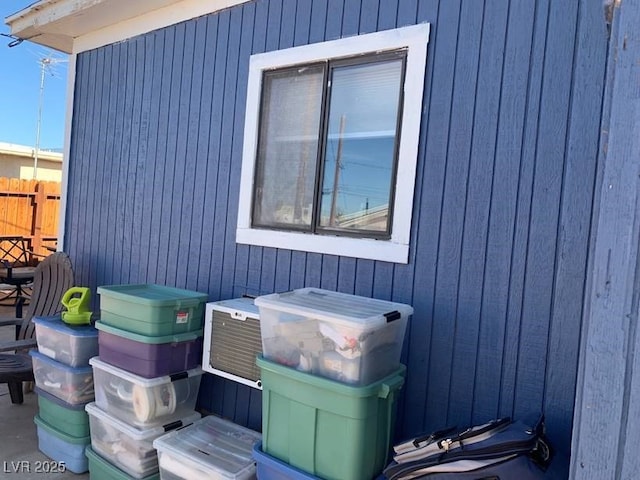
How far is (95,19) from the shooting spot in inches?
146

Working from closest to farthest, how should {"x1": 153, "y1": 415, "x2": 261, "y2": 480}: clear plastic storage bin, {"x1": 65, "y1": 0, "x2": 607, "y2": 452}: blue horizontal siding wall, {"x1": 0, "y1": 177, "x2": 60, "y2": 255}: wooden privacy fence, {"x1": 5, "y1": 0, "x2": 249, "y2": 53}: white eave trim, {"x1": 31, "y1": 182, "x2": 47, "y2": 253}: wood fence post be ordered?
{"x1": 65, "y1": 0, "x2": 607, "y2": 452}: blue horizontal siding wall
{"x1": 153, "y1": 415, "x2": 261, "y2": 480}: clear plastic storage bin
{"x1": 5, "y1": 0, "x2": 249, "y2": 53}: white eave trim
{"x1": 0, "y1": 177, "x2": 60, "y2": 255}: wooden privacy fence
{"x1": 31, "y1": 182, "x2": 47, "y2": 253}: wood fence post

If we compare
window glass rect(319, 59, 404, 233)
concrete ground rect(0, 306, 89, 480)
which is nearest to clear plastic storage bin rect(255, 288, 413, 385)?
window glass rect(319, 59, 404, 233)

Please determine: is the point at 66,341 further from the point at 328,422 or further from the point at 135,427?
the point at 328,422

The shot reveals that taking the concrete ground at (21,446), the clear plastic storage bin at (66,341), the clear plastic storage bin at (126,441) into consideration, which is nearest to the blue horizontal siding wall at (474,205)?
the clear plastic storage bin at (126,441)

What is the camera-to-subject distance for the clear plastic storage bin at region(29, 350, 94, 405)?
9.49 ft

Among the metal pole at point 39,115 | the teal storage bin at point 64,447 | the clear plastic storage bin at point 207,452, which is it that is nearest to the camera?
the clear plastic storage bin at point 207,452

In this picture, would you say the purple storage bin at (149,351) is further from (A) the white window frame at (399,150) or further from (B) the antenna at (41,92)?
(B) the antenna at (41,92)

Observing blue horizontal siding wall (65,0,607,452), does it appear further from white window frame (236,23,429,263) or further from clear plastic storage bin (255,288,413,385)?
clear plastic storage bin (255,288,413,385)

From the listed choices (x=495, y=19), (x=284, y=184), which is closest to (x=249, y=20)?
(x=284, y=184)

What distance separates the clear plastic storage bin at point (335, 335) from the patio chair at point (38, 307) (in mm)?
2240

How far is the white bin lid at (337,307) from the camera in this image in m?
1.87

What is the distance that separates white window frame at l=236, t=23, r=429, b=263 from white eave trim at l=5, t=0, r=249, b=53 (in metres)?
0.61

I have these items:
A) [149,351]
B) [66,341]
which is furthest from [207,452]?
[66,341]

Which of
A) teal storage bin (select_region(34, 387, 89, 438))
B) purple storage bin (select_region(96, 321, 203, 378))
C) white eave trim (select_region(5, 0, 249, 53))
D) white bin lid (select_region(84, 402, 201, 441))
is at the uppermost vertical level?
white eave trim (select_region(5, 0, 249, 53))
